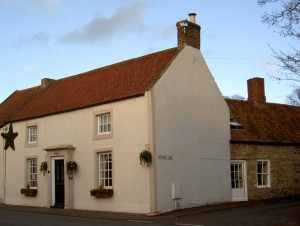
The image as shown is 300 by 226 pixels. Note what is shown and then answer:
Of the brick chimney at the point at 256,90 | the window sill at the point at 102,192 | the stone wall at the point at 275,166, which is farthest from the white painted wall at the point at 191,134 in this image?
the brick chimney at the point at 256,90

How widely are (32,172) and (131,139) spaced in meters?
8.22

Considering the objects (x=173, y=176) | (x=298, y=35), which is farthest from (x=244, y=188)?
(x=298, y=35)

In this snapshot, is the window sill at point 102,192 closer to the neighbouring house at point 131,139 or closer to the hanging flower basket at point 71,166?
the neighbouring house at point 131,139

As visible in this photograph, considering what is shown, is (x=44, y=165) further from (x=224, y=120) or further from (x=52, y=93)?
(x=224, y=120)

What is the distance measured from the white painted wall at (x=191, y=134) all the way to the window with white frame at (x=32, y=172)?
8.99 metres

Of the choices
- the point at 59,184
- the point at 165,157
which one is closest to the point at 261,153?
the point at 165,157

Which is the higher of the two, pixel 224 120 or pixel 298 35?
pixel 298 35

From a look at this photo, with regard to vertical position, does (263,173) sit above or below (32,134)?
below

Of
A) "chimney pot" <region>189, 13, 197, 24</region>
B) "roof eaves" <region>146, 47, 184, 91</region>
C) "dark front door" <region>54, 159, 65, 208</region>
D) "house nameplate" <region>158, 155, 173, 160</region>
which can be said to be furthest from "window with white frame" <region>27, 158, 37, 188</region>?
"chimney pot" <region>189, 13, 197, 24</region>

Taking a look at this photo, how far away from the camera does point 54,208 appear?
22938 mm

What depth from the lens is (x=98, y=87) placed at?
23391 mm

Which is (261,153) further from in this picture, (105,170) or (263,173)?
(105,170)

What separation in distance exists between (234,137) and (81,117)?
26.0 ft

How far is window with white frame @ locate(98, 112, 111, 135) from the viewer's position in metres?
21.3
